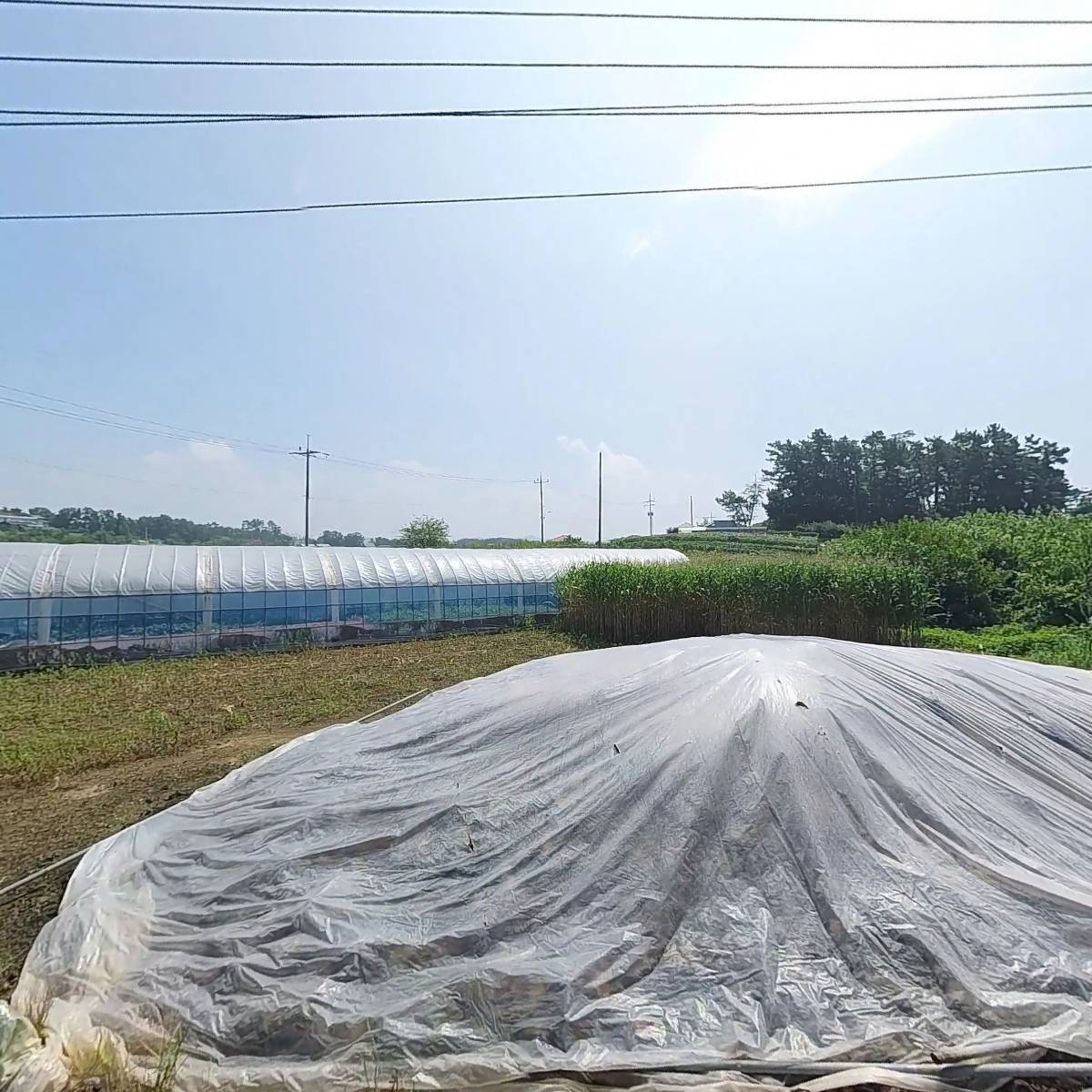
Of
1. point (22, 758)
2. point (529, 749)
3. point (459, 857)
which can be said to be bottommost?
point (22, 758)

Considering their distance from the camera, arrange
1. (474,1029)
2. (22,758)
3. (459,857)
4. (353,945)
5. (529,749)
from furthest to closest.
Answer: (22,758)
(529,749)
(459,857)
(353,945)
(474,1029)

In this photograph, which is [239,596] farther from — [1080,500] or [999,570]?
[1080,500]

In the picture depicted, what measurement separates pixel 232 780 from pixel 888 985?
3776 millimetres

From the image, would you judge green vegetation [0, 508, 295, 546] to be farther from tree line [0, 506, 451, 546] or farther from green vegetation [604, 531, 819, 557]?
green vegetation [604, 531, 819, 557]

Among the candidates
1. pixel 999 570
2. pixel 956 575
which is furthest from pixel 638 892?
pixel 999 570

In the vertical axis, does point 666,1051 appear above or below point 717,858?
below

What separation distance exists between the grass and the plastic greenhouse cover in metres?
2.83

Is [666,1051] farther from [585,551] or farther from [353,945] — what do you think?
[585,551]

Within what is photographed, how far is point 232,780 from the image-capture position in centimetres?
426

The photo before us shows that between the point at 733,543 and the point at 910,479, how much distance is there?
20.4 metres

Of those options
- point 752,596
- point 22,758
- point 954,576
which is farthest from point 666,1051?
point 954,576

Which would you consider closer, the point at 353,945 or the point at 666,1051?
the point at 666,1051

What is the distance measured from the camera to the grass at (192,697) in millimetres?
5973

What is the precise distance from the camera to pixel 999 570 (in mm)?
15625
